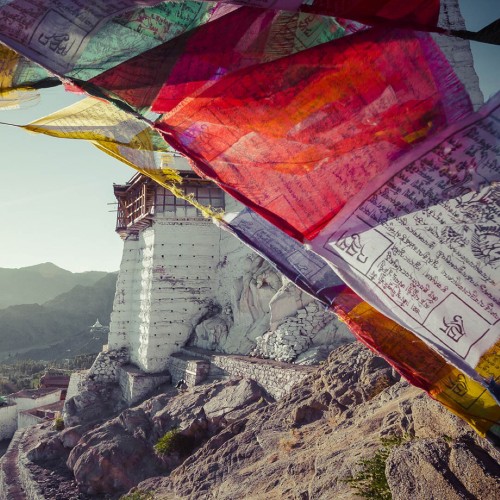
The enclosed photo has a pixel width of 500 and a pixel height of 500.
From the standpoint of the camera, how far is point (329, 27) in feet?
7.68

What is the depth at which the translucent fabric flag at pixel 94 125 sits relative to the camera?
3.42 metres

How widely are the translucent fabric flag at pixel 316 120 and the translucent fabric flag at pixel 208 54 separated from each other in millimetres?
128

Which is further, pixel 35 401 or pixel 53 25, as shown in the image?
pixel 35 401

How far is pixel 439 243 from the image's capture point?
191cm

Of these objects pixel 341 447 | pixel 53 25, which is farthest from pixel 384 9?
pixel 341 447

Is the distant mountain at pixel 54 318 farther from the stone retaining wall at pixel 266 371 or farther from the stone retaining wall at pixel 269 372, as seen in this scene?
the stone retaining wall at pixel 269 372

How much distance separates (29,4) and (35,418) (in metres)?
28.1

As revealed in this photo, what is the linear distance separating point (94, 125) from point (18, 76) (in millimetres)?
683

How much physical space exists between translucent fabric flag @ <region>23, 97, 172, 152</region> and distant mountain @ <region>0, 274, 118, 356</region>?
70.1 metres

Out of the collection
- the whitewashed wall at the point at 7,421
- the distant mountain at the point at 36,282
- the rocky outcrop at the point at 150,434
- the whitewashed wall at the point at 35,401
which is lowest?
the whitewashed wall at the point at 7,421

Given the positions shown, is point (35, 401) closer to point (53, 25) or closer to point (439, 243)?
point (53, 25)

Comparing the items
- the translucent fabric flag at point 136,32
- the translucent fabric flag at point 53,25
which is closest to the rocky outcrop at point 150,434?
the translucent fabric flag at point 136,32

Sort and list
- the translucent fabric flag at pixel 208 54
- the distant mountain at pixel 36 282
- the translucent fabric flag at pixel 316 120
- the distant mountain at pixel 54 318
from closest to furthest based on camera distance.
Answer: the translucent fabric flag at pixel 316 120 < the translucent fabric flag at pixel 208 54 < the distant mountain at pixel 54 318 < the distant mountain at pixel 36 282

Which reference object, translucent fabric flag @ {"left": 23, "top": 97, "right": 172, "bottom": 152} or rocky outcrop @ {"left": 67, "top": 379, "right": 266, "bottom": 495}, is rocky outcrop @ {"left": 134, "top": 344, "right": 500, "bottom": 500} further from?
translucent fabric flag @ {"left": 23, "top": 97, "right": 172, "bottom": 152}
